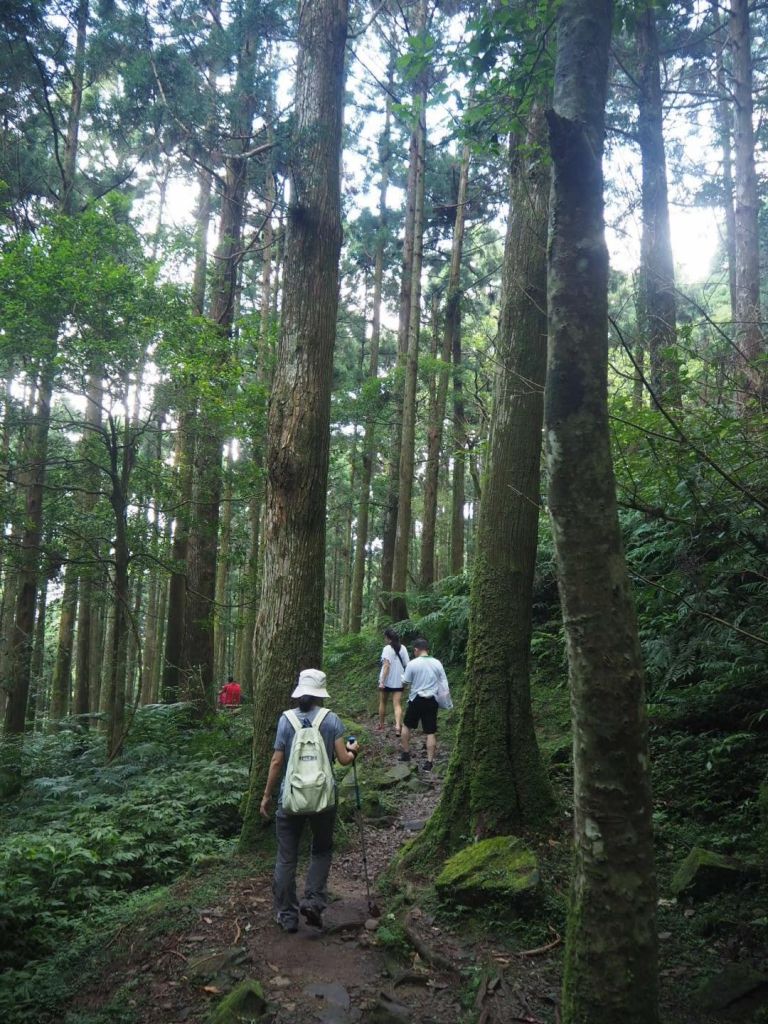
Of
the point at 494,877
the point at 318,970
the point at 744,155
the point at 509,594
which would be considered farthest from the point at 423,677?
the point at 744,155

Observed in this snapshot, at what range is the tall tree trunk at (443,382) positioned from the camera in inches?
664

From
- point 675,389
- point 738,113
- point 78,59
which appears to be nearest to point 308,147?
point 675,389

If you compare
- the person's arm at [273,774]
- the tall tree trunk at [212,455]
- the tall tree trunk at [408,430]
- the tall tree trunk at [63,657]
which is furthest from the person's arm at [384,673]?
the tall tree trunk at [63,657]

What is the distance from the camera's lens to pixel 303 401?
6336 millimetres

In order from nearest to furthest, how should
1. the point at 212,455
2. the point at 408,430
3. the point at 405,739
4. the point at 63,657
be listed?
the point at 405,739
the point at 212,455
the point at 408,430
the point at 63,657

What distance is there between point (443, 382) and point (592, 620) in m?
14.9

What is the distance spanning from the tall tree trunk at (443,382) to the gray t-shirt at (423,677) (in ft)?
25.1

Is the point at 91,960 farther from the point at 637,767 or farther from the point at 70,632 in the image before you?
the point at 70,632

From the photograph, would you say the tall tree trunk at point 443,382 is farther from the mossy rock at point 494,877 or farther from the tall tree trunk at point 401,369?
the mossy rock at point 494,877

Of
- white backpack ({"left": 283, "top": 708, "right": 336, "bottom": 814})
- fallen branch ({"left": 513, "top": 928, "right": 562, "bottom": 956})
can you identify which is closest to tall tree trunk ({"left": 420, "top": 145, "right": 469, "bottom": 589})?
white backpack ({"left": 283, "top": 708, "right": 336, "bottom": 814})

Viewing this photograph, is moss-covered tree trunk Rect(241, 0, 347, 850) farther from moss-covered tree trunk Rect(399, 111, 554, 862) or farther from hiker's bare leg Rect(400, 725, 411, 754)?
hiker's bare leg Rect(400, 725, 411, 754)

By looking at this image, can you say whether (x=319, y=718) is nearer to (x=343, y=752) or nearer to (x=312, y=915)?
(x=343, y=752)

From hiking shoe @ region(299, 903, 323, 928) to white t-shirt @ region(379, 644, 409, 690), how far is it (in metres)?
6.18

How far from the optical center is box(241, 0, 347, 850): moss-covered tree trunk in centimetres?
611
